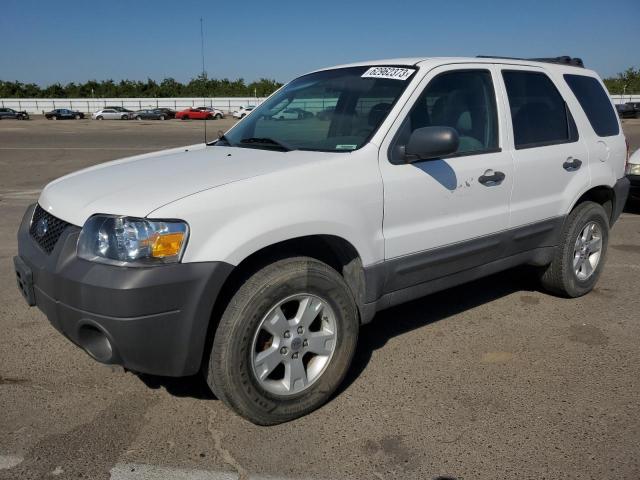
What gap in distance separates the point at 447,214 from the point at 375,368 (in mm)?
1035

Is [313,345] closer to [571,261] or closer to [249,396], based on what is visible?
[249,396]

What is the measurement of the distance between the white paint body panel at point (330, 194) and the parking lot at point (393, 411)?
2.57ft

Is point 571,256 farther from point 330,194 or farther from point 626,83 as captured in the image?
point 626,83

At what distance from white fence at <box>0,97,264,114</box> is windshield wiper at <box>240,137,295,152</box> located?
72.0 metres

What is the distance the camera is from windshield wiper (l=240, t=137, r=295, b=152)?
11.1 ft

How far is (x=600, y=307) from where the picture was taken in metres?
4.55

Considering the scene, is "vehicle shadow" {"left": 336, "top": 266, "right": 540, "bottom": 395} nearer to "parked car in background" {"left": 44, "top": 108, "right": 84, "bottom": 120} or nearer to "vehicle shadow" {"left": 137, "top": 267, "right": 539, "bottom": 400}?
"vehicle shadow" {"left": 137, "top": 267, "right": 539, "bottom": 400}

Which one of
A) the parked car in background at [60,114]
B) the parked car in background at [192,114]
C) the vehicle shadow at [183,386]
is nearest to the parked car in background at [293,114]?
the vehicle shadow at [183,386]

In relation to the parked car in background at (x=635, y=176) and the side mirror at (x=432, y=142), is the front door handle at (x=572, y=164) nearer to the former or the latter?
the side mirror at (x=432, y=142)

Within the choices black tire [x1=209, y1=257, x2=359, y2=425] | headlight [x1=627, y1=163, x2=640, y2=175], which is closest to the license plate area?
black tire [x1=209, y1=257, x2=359, y2=425]

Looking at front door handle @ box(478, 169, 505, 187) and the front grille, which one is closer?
the front grille

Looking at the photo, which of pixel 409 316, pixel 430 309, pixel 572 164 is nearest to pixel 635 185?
pixel 572 164

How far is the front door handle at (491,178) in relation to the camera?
3590 millimetres

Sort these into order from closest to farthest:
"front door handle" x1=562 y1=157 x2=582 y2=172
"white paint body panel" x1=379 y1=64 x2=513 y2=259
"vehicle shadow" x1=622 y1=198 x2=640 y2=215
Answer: "white paint body panel" x1=379 y1=64 x2=513 y2=259, "front door handle" x1=562 y1=157 x2=582 y2=172, "vehicle shadow" x1=622 y1=198 x2=640 y2=215
